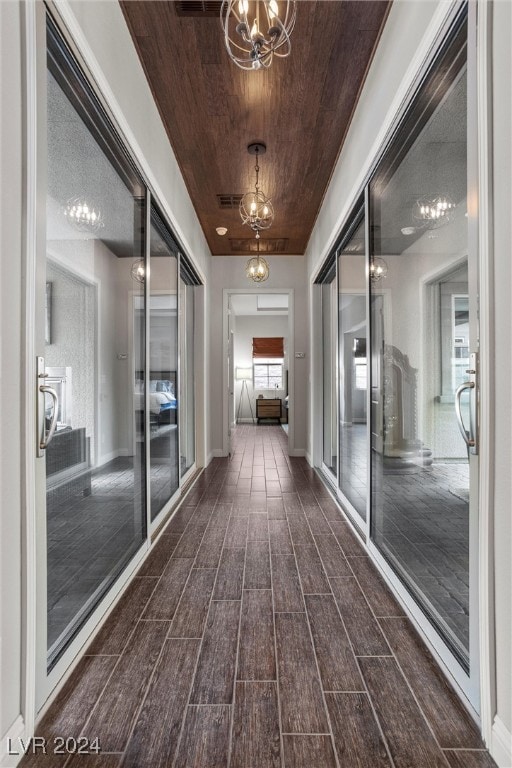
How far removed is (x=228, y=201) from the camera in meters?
4.34

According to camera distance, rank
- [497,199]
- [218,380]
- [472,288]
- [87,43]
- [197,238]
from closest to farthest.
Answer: [497,199]
[472,288]
[87,43]
[197,238]
[218,380]

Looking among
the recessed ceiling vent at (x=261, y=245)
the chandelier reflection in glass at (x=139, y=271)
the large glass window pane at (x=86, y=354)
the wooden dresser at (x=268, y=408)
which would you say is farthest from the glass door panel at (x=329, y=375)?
the wooden dresser at (x=268, y=408)

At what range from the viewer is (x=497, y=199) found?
3.84 ft

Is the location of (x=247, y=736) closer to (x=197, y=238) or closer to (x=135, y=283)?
(x=135, y=283)

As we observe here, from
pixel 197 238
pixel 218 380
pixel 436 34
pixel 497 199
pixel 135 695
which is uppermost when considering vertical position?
pixel 197 238

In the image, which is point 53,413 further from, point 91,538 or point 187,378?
point 187,378

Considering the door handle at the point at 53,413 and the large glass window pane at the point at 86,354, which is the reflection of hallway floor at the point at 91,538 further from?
the door handle at the point at 53,413

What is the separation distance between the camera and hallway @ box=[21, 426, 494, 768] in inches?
47.1

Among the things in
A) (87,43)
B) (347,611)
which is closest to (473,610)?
(347,611)

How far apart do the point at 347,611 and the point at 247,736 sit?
0.80 metres

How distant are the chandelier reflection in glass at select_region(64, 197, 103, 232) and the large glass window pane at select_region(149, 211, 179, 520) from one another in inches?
36.9

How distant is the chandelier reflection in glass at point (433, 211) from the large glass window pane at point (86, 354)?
1471mm

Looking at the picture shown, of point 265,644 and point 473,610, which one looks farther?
point 265,644

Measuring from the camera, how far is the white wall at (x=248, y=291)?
5.88m
